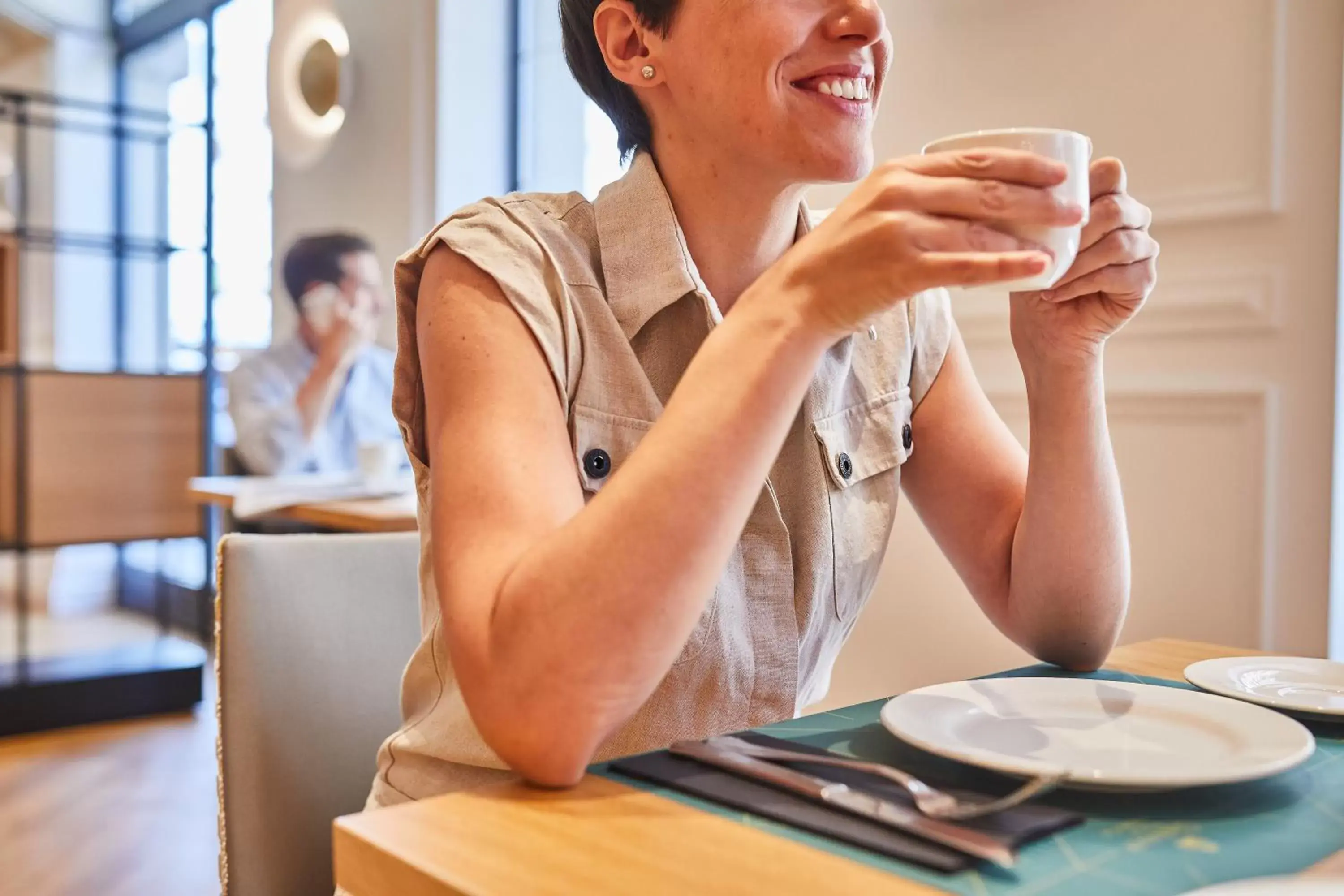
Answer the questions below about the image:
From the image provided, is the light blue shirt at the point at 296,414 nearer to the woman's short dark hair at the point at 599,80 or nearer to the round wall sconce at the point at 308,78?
the round wall sconce at the point at 308,78

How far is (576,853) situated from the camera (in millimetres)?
556

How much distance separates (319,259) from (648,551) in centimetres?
370

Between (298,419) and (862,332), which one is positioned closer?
(862,332)

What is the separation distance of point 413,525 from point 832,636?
1.55 meters

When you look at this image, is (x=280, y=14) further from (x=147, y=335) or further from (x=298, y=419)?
(x=147, y=335)

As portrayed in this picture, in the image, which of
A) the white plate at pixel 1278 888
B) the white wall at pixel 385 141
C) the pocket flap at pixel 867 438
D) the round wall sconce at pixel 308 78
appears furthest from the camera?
the round wall sconce at pixel 308 78

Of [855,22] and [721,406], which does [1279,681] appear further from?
[855,22]

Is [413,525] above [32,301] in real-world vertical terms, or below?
below

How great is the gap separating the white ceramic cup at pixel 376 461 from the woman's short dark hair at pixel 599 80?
1936 mm

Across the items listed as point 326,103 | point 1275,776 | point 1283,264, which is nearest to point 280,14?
point 326,103

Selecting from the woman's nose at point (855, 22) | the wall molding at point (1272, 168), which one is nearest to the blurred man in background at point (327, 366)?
the wall molding at point (1272, 168)

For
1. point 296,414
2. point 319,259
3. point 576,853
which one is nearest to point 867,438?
point 576,853

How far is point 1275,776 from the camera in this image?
0.68 metres

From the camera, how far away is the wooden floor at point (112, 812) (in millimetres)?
2350
